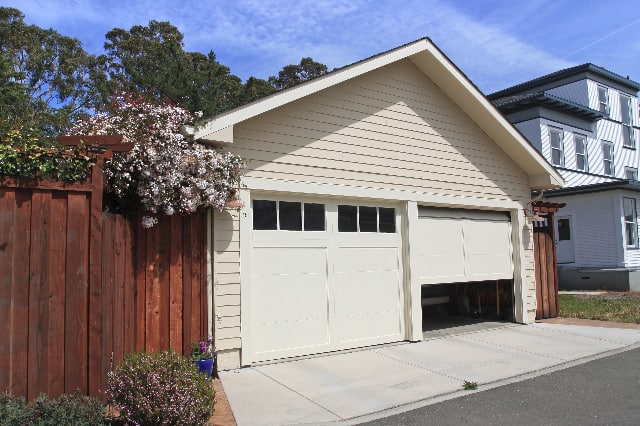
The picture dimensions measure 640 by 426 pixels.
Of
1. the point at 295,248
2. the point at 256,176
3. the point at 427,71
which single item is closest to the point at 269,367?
the point at 295,248

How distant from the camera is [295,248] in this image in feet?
26.9

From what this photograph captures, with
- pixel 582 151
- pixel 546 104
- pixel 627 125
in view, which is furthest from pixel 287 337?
pixel 627 125

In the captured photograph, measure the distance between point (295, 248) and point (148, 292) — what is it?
2.45m

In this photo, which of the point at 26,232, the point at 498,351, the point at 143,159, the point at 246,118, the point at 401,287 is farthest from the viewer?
the point at 401,287

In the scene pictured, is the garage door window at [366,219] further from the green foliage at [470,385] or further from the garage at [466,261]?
the green foliage at [470,385]

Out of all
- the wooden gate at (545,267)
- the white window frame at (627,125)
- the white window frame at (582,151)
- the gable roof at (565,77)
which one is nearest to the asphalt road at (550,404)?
the wooden gate at (545,267)

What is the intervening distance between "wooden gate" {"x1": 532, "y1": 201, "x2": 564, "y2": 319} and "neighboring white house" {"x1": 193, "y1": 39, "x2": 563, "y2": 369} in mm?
422

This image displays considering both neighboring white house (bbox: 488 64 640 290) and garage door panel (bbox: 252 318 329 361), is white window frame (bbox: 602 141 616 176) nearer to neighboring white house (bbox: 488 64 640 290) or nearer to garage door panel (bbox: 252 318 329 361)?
neighboring white house (bbox: 488 64 640 290)

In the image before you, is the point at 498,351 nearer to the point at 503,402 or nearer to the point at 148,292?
the point at 503,402

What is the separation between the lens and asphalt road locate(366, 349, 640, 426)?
17.7ft

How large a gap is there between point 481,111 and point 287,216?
5037 mm

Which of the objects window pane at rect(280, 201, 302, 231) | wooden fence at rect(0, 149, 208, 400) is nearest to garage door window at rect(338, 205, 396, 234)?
window pane at rect(280, 201, 302, 231)

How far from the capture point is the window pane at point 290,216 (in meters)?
8.24

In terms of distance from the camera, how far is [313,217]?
857cm
